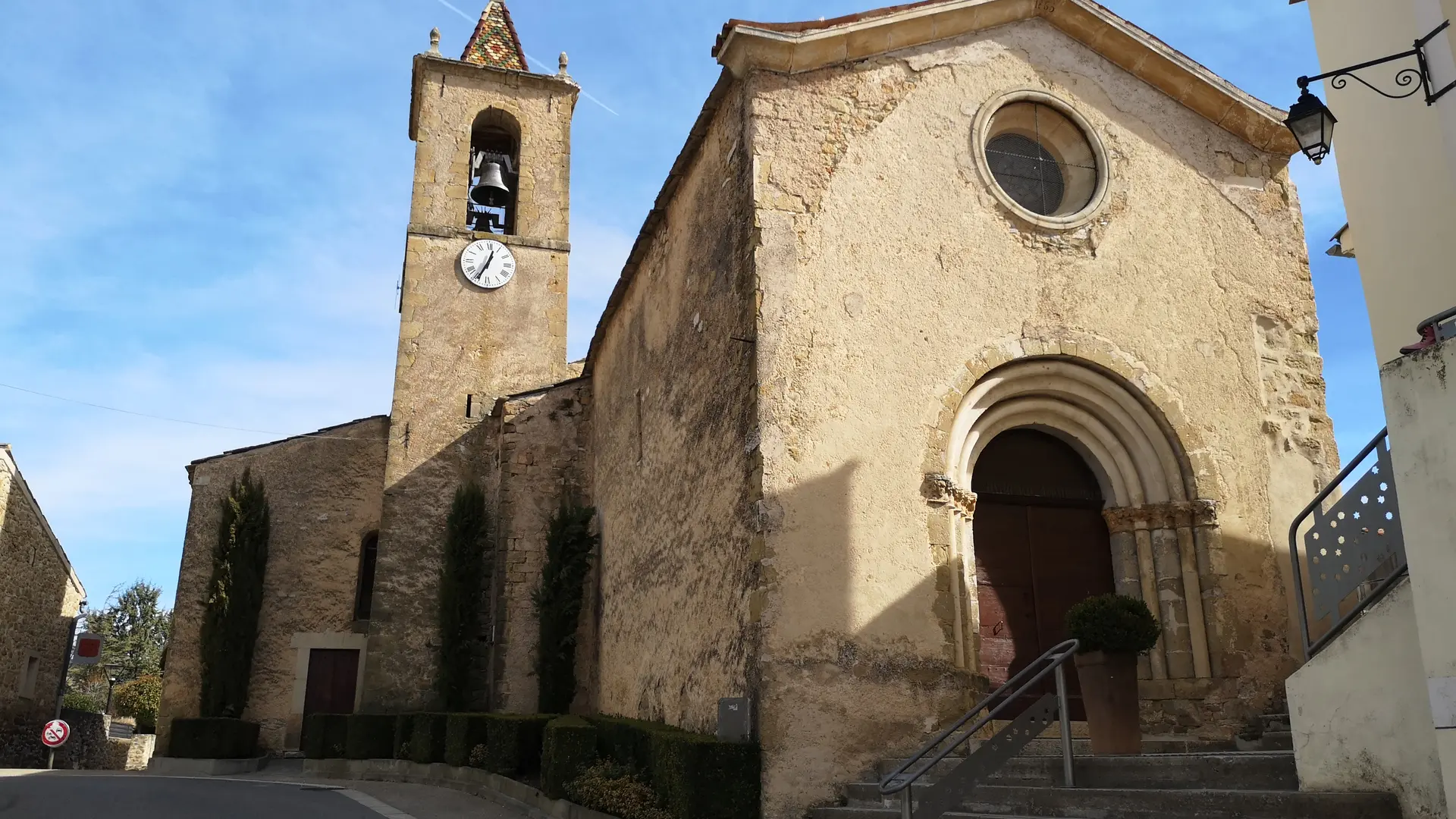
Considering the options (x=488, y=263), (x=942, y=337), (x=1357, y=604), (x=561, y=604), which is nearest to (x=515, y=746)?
(x=561, y=604)

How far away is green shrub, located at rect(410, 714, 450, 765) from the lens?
574 inches

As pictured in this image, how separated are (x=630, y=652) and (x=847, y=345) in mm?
5534

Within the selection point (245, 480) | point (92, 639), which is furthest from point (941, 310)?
point (92, 639)

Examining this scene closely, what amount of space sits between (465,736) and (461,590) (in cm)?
319

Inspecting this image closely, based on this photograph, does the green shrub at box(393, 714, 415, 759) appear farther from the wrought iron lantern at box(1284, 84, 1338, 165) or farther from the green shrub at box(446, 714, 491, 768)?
the wrought iron lantern at box(1284, 84, 1338, 165)

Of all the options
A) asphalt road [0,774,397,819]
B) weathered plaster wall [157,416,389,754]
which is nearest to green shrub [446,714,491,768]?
asphalt road [0,774,397,819]

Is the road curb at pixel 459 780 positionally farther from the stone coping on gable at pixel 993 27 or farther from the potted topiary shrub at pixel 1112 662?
the stone coping on gable at pixel 993 27

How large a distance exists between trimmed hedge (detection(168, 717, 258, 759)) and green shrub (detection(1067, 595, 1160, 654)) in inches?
535

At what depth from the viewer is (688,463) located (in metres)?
10.9

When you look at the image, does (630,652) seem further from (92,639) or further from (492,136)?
(492,136)

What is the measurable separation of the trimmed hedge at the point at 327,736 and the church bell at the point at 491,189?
9310mm

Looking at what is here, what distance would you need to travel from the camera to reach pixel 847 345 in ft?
30.6

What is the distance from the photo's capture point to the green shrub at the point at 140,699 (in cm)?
2866

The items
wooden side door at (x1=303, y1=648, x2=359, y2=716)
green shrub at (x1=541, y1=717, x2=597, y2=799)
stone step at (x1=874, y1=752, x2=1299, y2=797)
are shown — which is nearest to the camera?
stone step at (x1=874, y1=752, x2=1299, y2=797)
